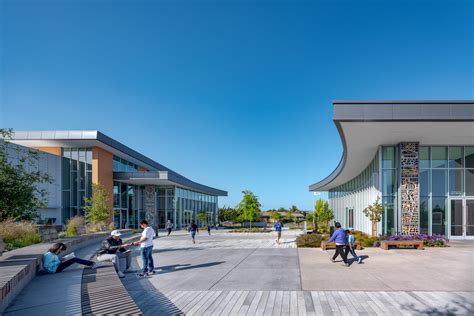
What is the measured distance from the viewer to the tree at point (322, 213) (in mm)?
40750

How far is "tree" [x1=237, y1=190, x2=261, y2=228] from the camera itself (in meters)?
42.2

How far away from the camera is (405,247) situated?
1631 cm

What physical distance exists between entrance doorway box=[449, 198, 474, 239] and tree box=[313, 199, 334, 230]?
848 inches

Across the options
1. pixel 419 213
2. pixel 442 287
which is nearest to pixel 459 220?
pixel 419 213

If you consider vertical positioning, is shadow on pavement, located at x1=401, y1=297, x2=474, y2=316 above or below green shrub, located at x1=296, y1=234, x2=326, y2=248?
above

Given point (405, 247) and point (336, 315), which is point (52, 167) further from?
point (336, 315)

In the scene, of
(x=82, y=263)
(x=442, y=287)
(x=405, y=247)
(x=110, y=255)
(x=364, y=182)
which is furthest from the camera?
(x=364, y=182)

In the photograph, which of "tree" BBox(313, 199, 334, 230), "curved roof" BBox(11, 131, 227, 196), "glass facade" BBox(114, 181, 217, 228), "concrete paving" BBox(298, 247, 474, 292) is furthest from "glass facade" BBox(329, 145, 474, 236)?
"glass facade" BBox(114, 181, 217, 228)

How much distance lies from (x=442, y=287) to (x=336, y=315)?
359cm

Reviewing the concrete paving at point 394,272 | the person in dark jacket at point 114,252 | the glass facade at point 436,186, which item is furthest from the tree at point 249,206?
the person in dark jacket at point 114,252

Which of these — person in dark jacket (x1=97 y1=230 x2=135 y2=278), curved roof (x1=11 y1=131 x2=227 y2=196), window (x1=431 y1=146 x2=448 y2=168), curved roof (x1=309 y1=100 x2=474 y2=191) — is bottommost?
person in dark jacket (x1=97 y1=230 x2=135 y2=278)

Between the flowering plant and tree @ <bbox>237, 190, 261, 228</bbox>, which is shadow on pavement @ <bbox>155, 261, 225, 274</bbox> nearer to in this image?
the flowering plant

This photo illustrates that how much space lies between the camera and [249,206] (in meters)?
42.3

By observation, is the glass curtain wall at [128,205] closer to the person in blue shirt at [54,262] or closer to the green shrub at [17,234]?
the green shrub at [17,234]
